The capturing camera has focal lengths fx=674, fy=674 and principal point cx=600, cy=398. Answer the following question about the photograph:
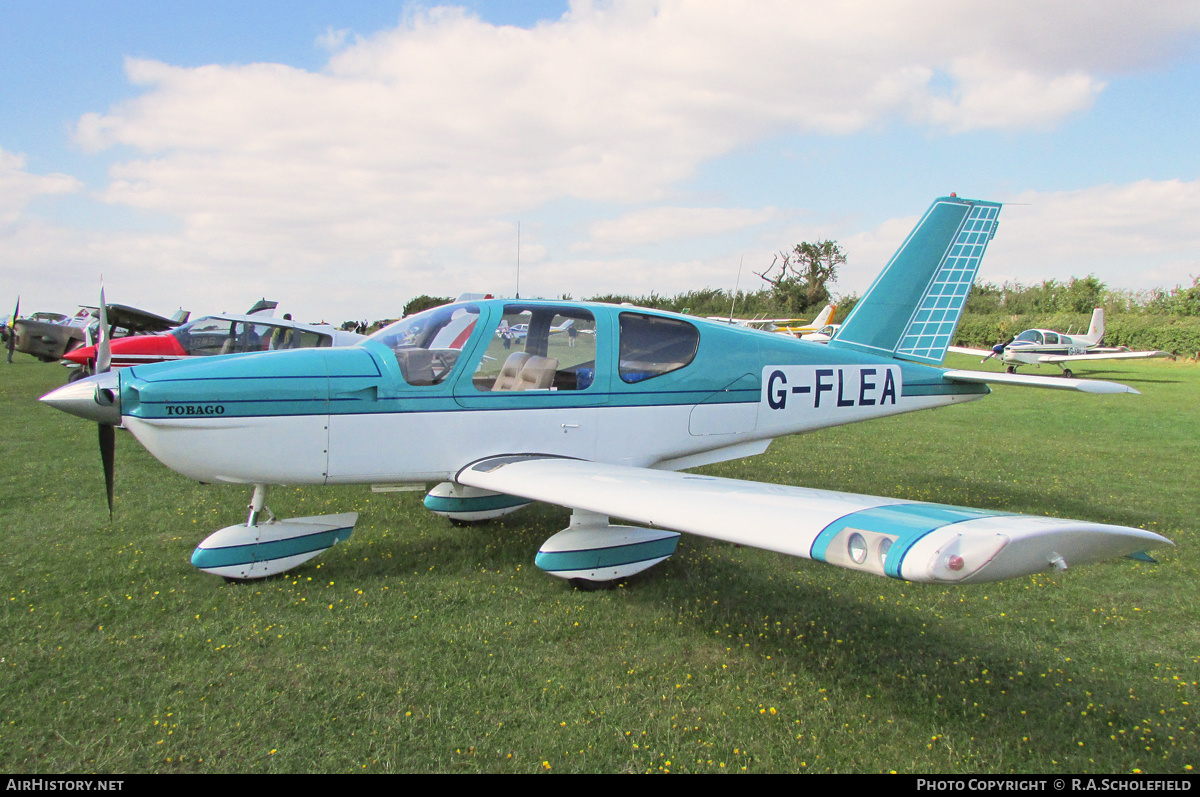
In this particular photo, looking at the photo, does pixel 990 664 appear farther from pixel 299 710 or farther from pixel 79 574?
pixel 79 574

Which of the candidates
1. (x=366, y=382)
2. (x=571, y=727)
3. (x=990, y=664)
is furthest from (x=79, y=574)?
(x=990, y=664)

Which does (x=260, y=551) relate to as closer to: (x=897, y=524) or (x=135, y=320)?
(x=897, y=524)

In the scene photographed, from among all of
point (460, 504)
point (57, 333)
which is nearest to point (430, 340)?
point (460, 504)

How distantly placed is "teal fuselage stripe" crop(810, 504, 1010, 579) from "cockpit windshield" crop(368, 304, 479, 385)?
2.96m

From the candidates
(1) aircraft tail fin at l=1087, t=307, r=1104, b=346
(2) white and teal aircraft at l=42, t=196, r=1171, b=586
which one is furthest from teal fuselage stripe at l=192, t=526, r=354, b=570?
(1) aircraft tail fin at l=1087, t=307, r=1104, b=346

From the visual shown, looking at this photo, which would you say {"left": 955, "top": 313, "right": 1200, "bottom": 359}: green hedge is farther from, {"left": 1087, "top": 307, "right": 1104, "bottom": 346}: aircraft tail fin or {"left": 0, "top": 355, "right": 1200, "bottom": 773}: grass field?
{"left": 0, "top": 355, "right": 1200, "bottom": 773}: grass field

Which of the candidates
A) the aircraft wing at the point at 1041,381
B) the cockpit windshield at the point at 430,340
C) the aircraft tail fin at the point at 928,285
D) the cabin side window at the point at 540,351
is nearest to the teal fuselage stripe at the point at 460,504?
the cabin side window at the point at 540,351

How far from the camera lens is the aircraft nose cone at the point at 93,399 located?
13.7 ft

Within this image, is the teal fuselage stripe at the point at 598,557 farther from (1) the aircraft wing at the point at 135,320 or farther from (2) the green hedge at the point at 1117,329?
(2) the green hedge at the point at 1117,329

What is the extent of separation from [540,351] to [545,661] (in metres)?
2.34

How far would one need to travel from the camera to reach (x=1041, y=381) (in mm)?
5953

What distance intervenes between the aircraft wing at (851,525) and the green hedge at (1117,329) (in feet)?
141

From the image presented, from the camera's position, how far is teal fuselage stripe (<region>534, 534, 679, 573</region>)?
14.8 ft

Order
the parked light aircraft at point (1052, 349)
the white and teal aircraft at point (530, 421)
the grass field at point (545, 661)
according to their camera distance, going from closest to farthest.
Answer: the grass field at point (545, 661), the white and teal aircraft at point (530, 421), the parked light aircraft at point (1052, 349)
